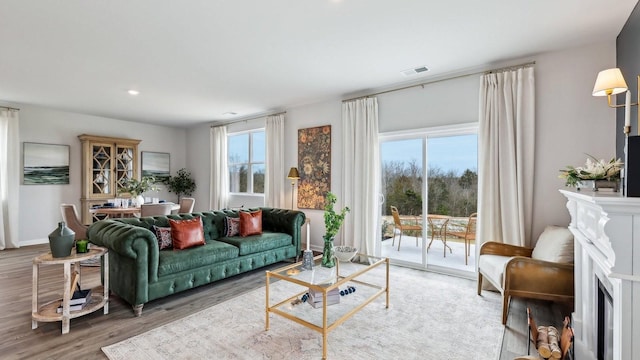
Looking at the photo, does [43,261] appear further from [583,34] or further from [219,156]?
[583,34]

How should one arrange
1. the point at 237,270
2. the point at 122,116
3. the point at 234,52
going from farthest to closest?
the point at 122,116
the point at 237,270
the point at 234,52

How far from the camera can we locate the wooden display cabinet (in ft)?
19.6

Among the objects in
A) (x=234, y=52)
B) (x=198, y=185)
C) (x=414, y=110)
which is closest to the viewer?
(x=234, y=52)

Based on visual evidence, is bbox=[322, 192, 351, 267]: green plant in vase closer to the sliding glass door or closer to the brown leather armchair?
the brown leather armchair

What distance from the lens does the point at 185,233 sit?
136 inches

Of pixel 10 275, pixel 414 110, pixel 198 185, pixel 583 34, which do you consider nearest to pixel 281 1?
pixel 414 110

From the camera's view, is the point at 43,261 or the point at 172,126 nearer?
the point at 43,261

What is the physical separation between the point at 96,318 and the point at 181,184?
16.9 ft

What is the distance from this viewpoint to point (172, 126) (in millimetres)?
7625

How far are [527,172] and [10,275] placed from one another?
646cm

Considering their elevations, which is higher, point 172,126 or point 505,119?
point 172,126

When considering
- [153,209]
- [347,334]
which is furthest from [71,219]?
[347,334]

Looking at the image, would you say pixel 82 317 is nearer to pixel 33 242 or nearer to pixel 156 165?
pixel 33 242

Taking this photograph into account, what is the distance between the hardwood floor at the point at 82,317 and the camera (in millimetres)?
2211
